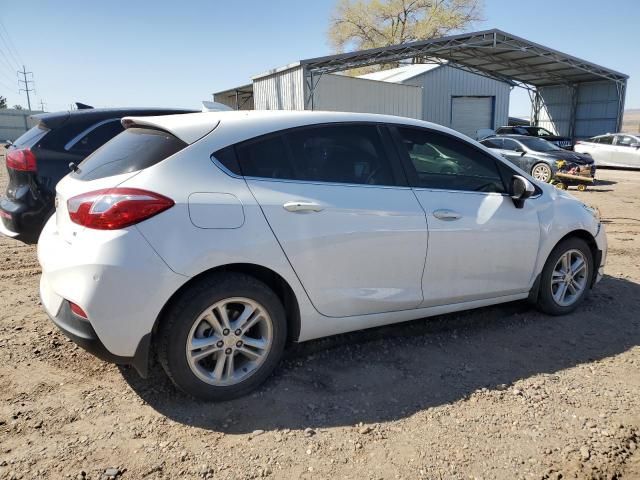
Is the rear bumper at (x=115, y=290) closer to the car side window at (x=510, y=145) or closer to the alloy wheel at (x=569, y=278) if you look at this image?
the alloy wheel at (x=569, y=278)

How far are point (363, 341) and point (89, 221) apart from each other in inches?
81.4

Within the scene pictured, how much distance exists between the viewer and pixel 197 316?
263cm

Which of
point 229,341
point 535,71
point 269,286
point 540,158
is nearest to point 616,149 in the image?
point 540,158

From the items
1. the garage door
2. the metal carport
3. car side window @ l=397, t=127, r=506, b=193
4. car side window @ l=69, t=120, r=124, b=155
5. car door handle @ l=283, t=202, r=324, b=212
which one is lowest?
car door handle @ l=283, t=202, r=324, b=212

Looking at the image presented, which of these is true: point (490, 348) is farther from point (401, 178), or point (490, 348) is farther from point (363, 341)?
point (401, 178)

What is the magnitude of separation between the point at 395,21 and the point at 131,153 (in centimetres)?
4943

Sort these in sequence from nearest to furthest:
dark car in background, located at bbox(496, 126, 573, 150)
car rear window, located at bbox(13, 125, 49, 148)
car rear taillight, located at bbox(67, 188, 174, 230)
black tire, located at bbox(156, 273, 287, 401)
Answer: car rear taillight, located at bbox(67, 188, 174, 230) < black tire, located at bbox(156, 273, 287, 401) < car rear window, located at bbox(13, 125, 49, 148) < dark car in background, located at bbox(496, 126, 573, 150)

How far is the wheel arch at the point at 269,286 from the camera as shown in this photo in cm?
262

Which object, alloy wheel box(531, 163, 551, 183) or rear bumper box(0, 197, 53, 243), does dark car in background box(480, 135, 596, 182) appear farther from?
rear bumper box(0, 197, 53, 243)

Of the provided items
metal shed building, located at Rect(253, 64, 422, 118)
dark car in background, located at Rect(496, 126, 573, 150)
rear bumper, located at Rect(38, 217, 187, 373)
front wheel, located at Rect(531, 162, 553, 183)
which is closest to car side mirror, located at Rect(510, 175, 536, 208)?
rear bumper, located at Rect(38, 217, 187, 373)

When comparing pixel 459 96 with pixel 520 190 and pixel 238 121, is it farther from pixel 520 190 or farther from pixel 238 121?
pixel 238 121

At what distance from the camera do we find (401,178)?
3.31 metres

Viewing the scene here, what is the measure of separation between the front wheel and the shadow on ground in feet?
36.1

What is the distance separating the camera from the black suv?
14.4 feet
